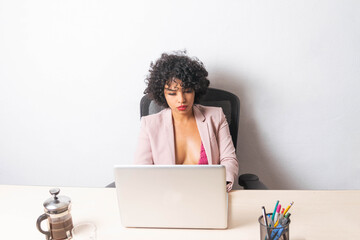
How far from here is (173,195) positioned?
1.06 m

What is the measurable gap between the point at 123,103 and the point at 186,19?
1.96 feet

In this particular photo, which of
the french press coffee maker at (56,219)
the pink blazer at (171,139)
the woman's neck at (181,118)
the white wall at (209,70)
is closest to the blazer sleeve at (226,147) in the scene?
the pink blazer at (171,139)

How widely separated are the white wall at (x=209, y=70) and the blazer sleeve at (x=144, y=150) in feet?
1.38

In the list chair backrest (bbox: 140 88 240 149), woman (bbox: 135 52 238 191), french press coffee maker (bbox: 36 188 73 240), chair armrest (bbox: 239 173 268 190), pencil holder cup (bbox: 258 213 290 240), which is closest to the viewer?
pencil holder cup (bbox: 258 213 290 240)

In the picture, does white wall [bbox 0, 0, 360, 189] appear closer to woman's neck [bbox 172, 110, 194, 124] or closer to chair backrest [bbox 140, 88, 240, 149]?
chair backrest [bbox 140, 88, 240, 149]

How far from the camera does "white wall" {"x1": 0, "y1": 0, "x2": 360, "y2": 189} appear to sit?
5.99 feet

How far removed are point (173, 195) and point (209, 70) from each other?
1.01 metres

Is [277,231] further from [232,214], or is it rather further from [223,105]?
[223,105]

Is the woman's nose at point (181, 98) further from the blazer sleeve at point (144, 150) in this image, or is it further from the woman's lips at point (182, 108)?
the blazer sleeve at point (144, 150)

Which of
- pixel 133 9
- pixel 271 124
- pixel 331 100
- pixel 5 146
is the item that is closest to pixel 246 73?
pixel 271 124

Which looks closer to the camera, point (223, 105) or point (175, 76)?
point (175, 76)

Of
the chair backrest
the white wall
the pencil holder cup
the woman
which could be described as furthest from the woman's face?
the pencil holder cup

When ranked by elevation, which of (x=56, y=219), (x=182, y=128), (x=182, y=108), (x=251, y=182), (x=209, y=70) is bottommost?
(x=251, y=182)

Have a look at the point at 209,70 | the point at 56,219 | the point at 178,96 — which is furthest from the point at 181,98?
the point at 56,219
